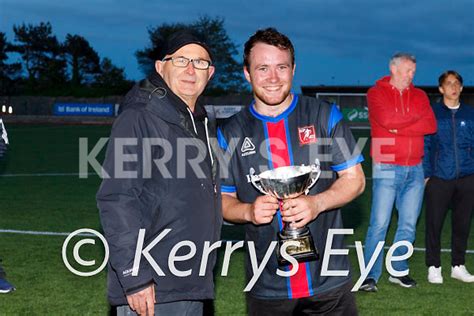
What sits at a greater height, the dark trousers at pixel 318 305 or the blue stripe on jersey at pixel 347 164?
the blue stripe on jersey at pixel 347 164

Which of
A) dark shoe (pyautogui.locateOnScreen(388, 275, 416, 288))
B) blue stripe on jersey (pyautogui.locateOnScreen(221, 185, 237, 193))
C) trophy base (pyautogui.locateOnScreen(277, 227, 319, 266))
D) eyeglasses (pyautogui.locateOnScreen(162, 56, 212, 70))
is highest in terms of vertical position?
eyeglasses (pyautogui.locateOnScreen(162, 56, 212, 70))

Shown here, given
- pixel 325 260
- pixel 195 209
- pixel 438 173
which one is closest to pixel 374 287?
pixel 438 173

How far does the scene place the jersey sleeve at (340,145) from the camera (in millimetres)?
3537

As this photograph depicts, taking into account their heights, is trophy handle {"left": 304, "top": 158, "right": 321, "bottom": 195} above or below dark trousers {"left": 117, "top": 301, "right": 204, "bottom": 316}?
above

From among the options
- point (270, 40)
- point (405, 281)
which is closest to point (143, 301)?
point (270, 40)

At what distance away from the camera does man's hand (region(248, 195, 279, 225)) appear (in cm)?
338

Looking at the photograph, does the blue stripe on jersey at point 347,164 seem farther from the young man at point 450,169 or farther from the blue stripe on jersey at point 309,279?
the young man at point 450,169

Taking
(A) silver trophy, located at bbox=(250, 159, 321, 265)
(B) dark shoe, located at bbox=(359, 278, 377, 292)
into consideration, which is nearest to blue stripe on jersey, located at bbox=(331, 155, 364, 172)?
(A) silver trophy, located at bbox=(250, 159, 321, 265)

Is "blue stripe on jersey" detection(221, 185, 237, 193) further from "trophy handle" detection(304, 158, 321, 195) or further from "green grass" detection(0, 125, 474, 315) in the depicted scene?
"green grass" detection(0, 125, 474, 315)

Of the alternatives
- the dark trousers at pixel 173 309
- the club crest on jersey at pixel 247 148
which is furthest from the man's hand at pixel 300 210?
the dark trousers at pixel 173 309

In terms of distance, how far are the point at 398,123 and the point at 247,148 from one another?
3258 mm

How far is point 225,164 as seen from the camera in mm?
3664

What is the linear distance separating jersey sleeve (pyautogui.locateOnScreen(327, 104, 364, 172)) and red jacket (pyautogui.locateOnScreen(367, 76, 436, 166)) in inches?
122

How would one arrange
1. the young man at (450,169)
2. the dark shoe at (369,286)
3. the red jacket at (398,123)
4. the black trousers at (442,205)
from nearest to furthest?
the red jacket at (398,123), the dark shoe at (369,286), the young man at (450,169), the black trousers at (442,205)
